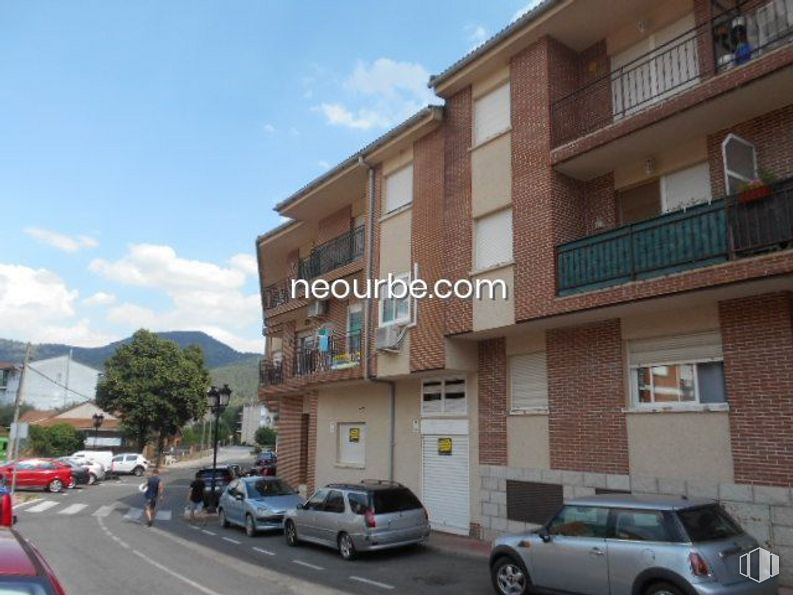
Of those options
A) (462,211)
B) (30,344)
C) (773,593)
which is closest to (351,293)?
(462,211)

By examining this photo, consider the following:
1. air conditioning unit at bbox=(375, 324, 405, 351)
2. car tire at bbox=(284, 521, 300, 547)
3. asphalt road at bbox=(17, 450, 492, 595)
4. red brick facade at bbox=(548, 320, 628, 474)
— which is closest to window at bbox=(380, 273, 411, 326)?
air conditioning unit at bbox=(375, 324, 405, 351)

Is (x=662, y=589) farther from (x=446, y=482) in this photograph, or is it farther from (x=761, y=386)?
(x=446, y=482)

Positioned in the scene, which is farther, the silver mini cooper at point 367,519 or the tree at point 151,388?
the tree at point 151,388

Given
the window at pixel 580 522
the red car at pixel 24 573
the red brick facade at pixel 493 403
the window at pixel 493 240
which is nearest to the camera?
the red car at pixel 24 573

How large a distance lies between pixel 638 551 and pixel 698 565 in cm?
71

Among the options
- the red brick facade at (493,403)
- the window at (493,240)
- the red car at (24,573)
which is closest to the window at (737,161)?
the window at (493,240)

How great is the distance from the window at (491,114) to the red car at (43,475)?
2604 cm

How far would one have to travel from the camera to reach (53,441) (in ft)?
160

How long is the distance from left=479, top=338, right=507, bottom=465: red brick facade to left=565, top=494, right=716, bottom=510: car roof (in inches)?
223

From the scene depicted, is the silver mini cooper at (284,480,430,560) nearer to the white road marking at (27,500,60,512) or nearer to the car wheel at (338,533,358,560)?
the car wheel at (338,533,358,560)

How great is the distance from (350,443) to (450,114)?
1062 centimetres

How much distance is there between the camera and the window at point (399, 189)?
57.7ft

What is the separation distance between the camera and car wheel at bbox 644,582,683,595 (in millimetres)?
6922

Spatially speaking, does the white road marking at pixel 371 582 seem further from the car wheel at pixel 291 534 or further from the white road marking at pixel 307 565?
the car wheel at pixel 291 534
